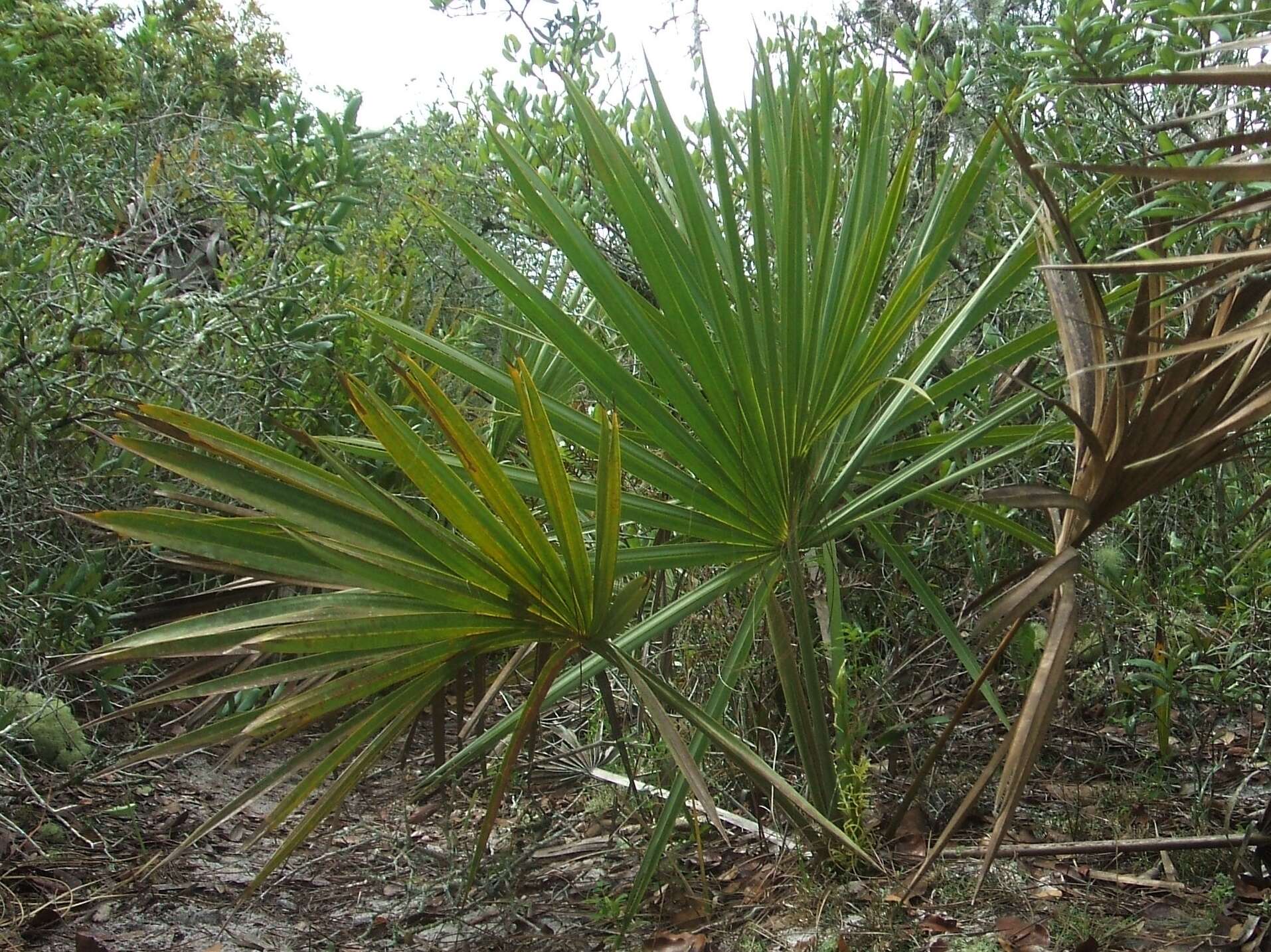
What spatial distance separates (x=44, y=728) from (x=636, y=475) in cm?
204

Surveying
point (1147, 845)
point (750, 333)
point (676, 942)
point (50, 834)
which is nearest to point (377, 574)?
point (750, 333)

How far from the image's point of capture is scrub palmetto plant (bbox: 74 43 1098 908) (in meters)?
1.54

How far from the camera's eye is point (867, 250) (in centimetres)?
194

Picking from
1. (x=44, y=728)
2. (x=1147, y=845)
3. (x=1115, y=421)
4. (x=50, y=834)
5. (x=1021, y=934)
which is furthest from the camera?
(x=44, y=728)

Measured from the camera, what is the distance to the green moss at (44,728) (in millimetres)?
2543

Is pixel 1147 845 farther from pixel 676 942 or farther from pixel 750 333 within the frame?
pixel 750 333

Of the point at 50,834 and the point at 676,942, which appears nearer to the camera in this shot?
the point at 676,942

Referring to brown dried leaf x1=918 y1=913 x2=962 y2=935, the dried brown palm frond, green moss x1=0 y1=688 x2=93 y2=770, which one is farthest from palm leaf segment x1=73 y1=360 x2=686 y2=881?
green moss x1=0 y1=688 x2=93 y2=770

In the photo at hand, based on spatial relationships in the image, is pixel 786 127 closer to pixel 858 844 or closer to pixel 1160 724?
pixel 858 844

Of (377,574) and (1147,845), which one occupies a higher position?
(377,574)

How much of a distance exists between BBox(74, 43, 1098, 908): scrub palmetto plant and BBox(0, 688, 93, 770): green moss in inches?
42.0

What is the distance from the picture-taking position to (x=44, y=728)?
285 centimetres

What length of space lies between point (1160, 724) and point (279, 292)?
9.47 ft

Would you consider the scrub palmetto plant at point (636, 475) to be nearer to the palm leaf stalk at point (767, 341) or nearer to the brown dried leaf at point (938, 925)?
the palm leaf stalk at point (767, 341)
